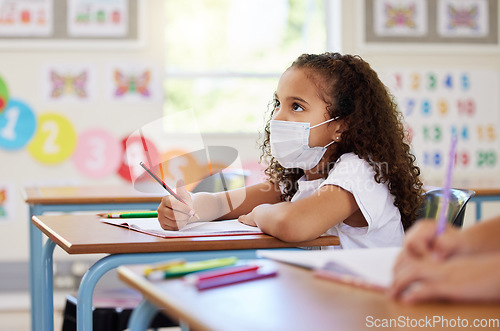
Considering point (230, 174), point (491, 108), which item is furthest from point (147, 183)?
point (491, 108)

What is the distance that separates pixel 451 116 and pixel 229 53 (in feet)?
4.60

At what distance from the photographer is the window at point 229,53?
369cm

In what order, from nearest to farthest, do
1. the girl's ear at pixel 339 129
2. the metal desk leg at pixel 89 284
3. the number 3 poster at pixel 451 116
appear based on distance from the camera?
1. the metal desk leg at pixel 89 284
2. the girl's ear at pixel 339 129
3. the number 3 poster at pixel 451 116

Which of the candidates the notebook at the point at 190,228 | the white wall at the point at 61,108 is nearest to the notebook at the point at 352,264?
the notebook at the point at 190,228

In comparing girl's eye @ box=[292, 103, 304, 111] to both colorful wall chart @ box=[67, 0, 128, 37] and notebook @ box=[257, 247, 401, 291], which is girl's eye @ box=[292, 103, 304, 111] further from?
colorful wall chart @ box=[67, 0, 128, 37]

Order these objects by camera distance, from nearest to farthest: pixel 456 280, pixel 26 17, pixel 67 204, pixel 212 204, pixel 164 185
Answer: pixel 456 280 < pixel 164 185 < pixel 212 204 < pixel 67 204 < pixel 26 17

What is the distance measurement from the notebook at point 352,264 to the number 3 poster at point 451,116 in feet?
10.1

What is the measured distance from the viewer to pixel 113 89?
3.55 m

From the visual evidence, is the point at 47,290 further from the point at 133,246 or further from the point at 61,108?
the point at 61,108

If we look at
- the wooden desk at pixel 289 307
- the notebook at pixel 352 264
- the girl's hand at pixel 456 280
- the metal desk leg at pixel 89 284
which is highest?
the girl's hand at pixel 456 280

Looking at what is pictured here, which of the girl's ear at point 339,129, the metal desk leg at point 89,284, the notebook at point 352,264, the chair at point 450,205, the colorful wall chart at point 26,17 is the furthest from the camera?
the colorful wall chart at point 26,17

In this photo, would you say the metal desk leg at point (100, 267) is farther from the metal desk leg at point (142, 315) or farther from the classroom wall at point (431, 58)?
the classroom wall at point (431, 58)

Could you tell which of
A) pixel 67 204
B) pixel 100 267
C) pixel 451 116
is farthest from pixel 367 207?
pixel 451 116

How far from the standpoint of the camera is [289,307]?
0.62 meters
